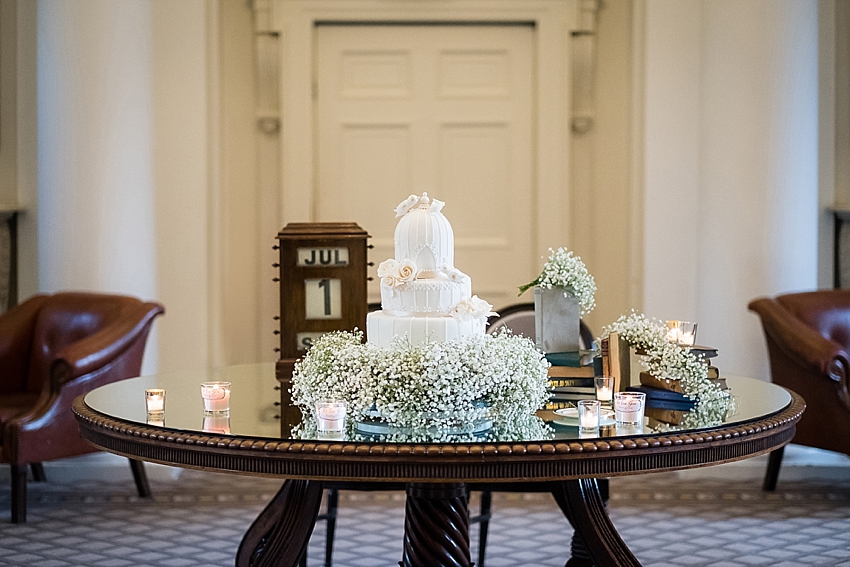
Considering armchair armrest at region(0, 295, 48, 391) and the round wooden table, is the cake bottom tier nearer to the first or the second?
the round wooden table

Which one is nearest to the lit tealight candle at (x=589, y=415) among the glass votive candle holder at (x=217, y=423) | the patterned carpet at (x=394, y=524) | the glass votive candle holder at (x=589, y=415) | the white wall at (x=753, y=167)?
the glass votive candle holder at (x=589, y=415)

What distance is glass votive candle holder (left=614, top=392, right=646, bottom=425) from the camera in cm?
220

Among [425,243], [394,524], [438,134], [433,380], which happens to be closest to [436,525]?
[433,380]

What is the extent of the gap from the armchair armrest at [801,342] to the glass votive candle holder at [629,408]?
7.75 feet

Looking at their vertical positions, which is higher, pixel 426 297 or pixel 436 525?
pixel 426 297

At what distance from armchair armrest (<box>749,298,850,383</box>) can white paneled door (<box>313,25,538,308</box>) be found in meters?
1.48

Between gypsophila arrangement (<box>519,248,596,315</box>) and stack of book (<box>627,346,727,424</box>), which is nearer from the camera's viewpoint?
stack of book (<box>627,346,727,424</box>)

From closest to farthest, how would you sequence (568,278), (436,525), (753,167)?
(436,525)
(568,278)
(753,167)

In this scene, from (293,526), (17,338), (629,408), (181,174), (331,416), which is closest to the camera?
(331,416)

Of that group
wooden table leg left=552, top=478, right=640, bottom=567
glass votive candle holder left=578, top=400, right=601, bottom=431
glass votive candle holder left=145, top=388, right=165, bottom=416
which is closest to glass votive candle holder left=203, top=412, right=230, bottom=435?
glass votive candle holder left=145, top=388, right=165, bottom=416

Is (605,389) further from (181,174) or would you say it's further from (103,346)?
(181,174)

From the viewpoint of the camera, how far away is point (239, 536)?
4164mm

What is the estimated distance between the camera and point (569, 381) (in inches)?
109

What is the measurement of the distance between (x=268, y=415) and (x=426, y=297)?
18.1 inches
